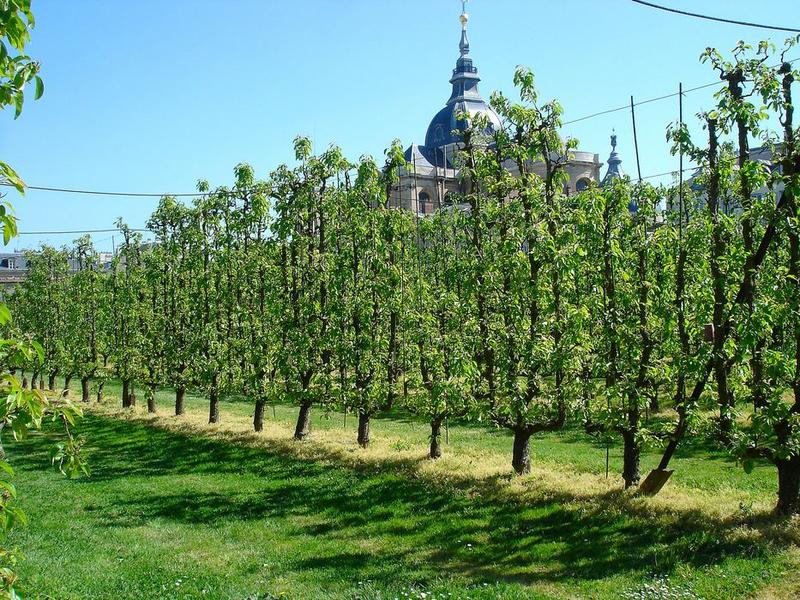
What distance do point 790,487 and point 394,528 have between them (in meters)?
6.59

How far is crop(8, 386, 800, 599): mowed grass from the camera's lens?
9.73 m

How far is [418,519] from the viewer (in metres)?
13.3

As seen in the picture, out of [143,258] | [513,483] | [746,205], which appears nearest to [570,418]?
[513,483]

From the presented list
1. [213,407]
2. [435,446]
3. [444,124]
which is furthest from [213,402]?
[444,124]

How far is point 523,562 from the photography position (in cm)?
1080

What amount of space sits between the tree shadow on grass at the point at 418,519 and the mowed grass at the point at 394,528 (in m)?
0.04

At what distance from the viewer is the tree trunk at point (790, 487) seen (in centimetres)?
1131

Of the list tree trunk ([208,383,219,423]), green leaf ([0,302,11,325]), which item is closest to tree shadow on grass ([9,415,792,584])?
tree trunk ([208,383,219,423])

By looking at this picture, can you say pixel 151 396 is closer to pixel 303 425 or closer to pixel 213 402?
pixel 213 402

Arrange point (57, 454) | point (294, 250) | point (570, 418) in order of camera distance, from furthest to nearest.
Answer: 1. point (294, 250)
2. point (570, 418)
3. point (57, 454)

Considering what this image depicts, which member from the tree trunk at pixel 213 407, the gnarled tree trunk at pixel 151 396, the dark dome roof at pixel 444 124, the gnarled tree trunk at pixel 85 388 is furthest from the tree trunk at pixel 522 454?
the dark dome roof at pixel 444 124

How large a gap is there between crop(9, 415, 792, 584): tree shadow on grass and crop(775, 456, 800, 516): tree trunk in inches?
33.8

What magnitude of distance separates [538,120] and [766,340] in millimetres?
6551

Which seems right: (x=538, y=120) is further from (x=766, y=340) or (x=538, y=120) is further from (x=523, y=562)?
(x=523, y=562)
